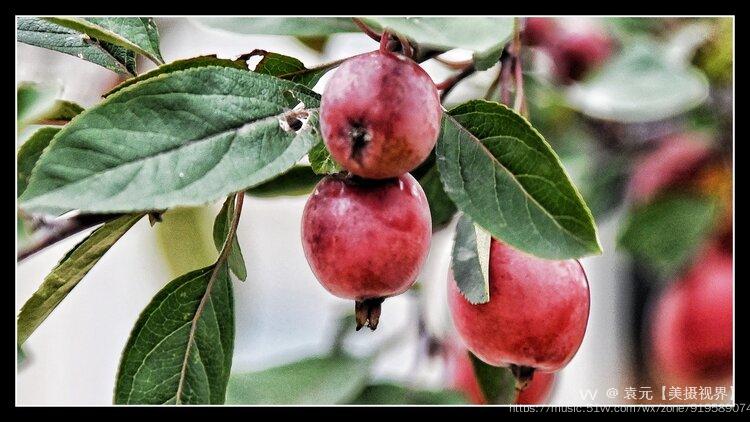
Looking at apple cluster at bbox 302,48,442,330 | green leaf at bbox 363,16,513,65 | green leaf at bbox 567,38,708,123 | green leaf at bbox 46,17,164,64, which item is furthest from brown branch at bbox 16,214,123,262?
green leaf at bbox 567,38,708,123

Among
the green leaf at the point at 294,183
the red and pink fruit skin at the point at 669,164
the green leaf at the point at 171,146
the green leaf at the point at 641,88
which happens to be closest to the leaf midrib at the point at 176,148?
the green leaf at the point at 171,146

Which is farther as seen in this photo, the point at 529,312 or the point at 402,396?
the point at 402,396

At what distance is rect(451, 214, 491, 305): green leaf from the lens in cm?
64

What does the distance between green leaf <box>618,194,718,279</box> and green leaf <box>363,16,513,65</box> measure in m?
0.73

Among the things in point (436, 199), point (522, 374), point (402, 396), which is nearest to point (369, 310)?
point (522, 374)

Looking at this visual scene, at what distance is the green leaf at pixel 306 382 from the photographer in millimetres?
1098

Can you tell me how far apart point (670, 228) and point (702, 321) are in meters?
0.15

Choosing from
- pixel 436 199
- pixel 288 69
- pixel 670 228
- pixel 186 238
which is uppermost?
pixel 288 69

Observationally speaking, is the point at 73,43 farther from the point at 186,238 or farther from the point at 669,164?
the point at 669,164

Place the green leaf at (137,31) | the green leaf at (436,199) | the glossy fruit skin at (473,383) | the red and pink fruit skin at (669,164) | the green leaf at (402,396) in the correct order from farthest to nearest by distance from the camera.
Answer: the red and pink fruit skin at (669,164)
the green leaf at (402,396)
the glossy fruit skin at (473,383)
the green leaf at (436,199)
the green leaf at (137,31)

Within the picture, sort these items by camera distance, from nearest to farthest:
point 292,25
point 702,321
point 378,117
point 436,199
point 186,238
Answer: point 378,117 < point 292,25 < point 436,199 < point 186,238 < point 702,321

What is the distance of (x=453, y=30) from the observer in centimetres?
51

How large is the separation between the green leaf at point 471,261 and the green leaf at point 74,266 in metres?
0.27

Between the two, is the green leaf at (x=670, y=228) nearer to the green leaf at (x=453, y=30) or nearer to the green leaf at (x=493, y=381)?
the green leaf at (x=493, y=381)
